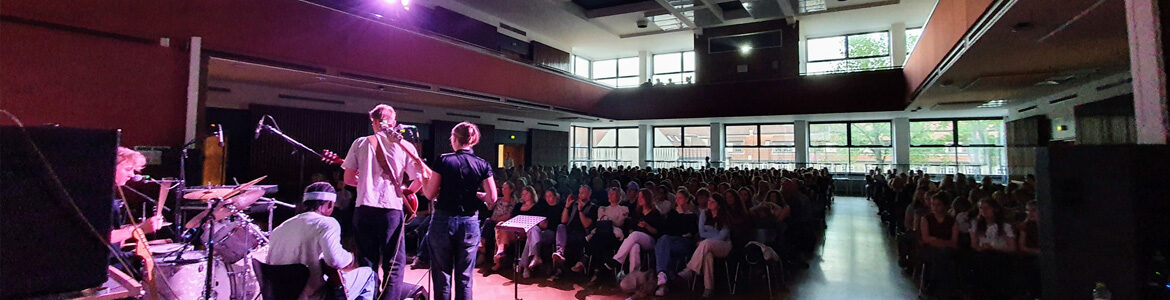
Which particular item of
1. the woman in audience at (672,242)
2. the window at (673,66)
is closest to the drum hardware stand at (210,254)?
the woman in audience at (672,242)

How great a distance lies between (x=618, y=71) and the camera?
1916 cm

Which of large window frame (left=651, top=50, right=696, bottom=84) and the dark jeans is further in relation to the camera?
large window frame (left=651, top=50, right=696, bottom=84)

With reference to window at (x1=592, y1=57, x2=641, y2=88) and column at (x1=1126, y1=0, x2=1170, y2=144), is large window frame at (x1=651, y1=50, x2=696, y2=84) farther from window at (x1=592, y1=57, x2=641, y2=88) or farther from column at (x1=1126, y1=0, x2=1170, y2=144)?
column at (x1=1126, y1=0, x2=1170, y2=144)

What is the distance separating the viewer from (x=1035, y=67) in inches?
253

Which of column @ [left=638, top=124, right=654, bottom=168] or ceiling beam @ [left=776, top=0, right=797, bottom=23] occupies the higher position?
ceiling beam @ [left=776, top=0, right=797, bottom=23]

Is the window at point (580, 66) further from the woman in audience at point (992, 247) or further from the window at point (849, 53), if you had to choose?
the woman in audience at point (992, 247)

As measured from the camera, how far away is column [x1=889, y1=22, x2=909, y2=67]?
1413 cm

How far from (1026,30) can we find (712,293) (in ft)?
12.8

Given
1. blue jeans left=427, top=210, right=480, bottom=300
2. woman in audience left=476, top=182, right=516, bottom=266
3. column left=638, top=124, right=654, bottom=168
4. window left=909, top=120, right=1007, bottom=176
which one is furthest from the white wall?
window left=909, top=120, right=1007, bottom=176

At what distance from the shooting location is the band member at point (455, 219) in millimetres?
2932

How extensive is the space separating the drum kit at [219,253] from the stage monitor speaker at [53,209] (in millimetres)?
1898

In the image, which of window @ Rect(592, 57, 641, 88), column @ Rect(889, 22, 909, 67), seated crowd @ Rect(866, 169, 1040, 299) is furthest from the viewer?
window @ Rect(592, 57, 641, 88)

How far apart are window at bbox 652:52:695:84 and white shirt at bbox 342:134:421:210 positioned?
1520 centimetres

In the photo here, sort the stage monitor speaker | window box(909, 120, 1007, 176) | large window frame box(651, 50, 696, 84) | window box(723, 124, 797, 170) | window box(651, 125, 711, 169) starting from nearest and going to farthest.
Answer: the stage monitor speaker, window box(909, 120, 1007, 176), window box(723, 124, 797, 170), large window frame box(651, 50, 696, 84), window box(651, 125, 711, 169)
